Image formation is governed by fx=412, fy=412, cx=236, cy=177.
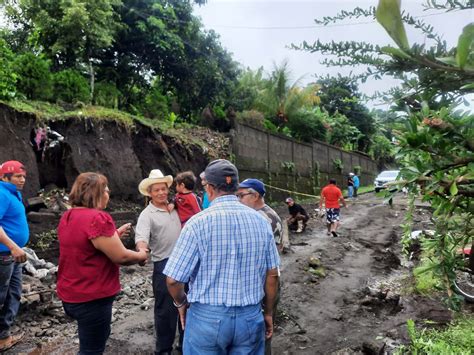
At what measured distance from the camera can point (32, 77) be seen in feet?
30.9

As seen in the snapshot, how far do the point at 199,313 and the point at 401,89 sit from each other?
1613mm

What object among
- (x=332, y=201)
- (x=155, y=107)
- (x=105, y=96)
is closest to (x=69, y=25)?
(x=105, y=96)

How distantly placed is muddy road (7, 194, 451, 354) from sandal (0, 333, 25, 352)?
7 centimetres

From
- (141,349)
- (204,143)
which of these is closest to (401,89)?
(141,349)

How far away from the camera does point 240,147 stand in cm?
1509

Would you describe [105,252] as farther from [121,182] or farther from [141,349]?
[121,182]

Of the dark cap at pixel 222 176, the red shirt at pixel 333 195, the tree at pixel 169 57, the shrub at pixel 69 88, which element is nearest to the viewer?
the dark cap at pixel 222 176

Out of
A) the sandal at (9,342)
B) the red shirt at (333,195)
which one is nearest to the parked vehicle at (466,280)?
the sandal at (9,342)

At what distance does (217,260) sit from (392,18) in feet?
5.13

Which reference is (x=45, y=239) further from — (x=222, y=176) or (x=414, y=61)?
(x=414, y=61)

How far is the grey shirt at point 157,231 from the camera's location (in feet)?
12.2


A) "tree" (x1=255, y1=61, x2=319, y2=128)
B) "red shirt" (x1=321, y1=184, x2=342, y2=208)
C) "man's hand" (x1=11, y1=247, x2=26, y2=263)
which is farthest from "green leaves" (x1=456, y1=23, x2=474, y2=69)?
"tree" (x1=255, y1=61, x2=319, y2=128)

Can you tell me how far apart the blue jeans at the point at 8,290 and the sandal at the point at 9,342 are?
0.14 feet

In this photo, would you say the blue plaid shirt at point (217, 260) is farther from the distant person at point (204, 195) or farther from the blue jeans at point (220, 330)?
the distant person at point (204, 195)
